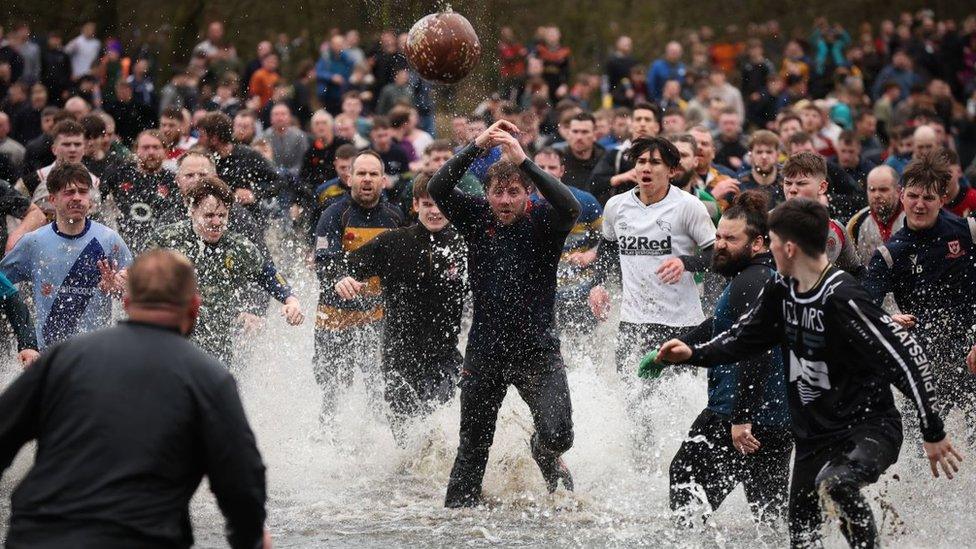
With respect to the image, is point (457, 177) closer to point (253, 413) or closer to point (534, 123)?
point (253, 413)

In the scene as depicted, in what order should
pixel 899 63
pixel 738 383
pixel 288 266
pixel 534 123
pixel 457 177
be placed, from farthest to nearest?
1. pixel 899 63
2. pixel 534 123
3. pixel 288 266
4. pixel 457 177
5. pixel 738 383

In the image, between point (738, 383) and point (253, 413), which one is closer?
point (738, 383)

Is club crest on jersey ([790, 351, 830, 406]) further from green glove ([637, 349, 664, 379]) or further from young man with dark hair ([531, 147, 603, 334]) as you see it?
young man with dark hair ([531, 147, 603, 334])

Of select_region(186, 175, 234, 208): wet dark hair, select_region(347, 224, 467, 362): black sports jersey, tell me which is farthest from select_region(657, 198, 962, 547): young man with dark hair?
select_region(186, 175, 234, 208): wet dark hair

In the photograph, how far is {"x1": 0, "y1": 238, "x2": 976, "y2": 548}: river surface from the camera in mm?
6836

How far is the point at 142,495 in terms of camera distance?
386 centimetres

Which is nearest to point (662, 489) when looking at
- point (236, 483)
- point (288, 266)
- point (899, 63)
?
point (236, 483)

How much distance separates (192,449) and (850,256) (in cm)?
429

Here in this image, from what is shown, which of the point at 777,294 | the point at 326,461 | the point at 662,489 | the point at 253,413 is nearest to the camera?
the point at 777,294

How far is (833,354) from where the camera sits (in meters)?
5.30

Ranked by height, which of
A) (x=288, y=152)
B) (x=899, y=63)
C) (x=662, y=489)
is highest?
(x=899, y=63)

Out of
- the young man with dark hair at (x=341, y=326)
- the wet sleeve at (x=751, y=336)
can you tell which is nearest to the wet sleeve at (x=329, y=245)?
the young man with dark hair at (x=341, y=326)

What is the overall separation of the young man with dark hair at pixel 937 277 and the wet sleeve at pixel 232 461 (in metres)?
4.84

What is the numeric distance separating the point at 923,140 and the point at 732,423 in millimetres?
6801
